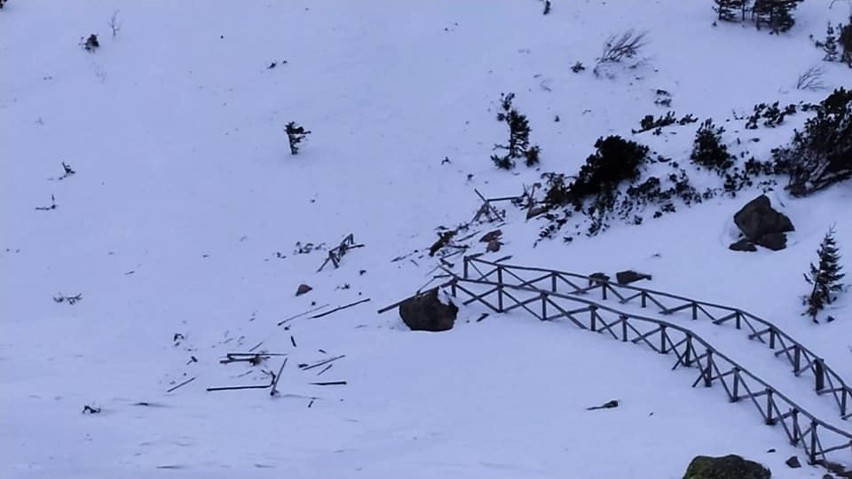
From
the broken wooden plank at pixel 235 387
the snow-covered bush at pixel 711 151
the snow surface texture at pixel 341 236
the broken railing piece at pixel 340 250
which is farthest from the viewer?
the broken railing piece at pixel 340 250

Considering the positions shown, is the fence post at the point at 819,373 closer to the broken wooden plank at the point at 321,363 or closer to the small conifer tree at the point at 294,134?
the broken wooden plank at the point at 321,363

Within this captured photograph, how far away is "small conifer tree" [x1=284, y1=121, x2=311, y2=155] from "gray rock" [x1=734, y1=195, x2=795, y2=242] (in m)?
11.1

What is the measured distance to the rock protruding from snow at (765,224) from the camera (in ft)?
43.3

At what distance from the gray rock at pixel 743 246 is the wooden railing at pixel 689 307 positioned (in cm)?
149

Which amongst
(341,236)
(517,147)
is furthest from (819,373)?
(517,147)

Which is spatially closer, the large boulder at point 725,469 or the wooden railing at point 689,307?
the large boulder at point 725,469

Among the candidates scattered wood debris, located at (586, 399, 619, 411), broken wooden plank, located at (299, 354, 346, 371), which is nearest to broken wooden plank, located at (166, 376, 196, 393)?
broken wooden plank, located at (299, 354, 346, 371)

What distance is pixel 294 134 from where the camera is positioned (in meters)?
20.2

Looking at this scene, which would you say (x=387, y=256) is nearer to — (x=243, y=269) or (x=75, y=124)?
(x=243, y=269)

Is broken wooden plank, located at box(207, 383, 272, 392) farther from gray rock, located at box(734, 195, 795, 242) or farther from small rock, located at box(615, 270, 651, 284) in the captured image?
gray rock, located at box(734, 195, 795, 242)

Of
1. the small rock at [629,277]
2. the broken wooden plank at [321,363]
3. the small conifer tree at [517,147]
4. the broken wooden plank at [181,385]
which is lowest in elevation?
the broken wooden plank at [321,363]

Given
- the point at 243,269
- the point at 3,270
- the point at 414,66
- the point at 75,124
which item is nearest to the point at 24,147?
the point at 75,124

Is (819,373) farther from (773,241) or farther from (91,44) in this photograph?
(91,44)

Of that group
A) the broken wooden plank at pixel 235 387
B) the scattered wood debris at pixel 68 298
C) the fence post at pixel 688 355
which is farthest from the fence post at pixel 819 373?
the scattered wood debris at pixel 68 298
